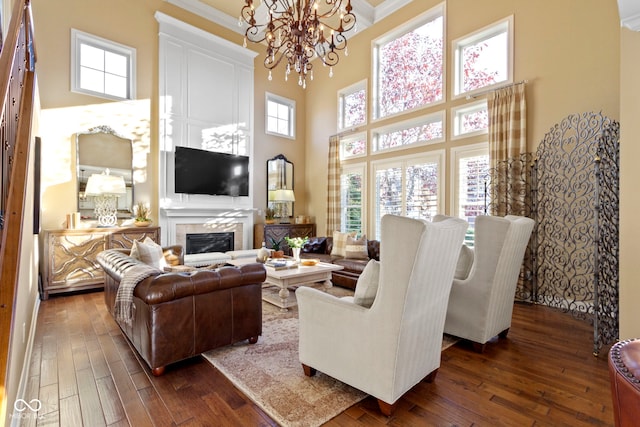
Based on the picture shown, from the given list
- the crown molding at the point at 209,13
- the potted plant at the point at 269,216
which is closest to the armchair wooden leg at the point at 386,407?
the potted plant at the point at 269,216

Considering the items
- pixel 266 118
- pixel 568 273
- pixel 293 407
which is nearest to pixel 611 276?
pixel 568 273

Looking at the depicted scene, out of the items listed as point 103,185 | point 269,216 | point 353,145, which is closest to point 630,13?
point 353,145

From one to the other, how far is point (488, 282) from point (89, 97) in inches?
241

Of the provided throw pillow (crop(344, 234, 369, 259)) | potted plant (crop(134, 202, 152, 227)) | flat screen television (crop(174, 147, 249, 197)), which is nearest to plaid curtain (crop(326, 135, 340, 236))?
throw pillow (crop(344, 234, 369, 259))

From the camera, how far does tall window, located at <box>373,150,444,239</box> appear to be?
17.6 ft

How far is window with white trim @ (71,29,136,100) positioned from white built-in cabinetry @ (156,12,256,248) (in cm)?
52

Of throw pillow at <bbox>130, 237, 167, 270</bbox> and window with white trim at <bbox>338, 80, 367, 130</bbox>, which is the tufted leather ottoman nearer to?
throw pillow at <bbox>130, 237, 167, 270</bbox>

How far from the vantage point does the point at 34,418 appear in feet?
5.94

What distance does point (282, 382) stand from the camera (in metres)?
2.19

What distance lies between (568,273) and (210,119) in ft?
20.8

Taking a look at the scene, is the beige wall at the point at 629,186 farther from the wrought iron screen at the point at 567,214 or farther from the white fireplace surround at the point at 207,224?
the white fireplace surround at the point at 207,224

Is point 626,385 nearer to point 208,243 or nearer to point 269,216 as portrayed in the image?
point 208,243

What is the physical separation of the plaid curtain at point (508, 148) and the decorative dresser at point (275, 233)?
152 inches

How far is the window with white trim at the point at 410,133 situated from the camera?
543cm
